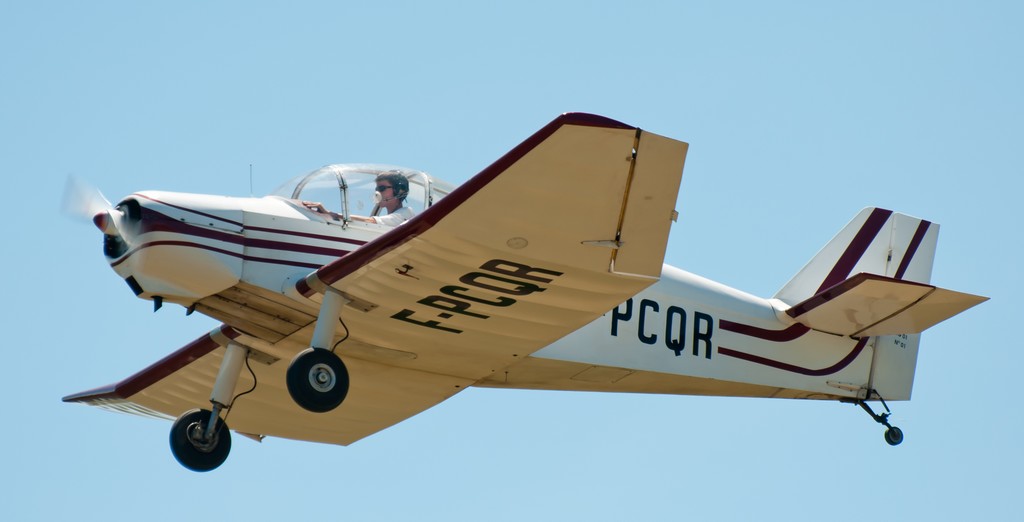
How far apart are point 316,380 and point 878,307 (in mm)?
5375

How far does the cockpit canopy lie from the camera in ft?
37.0

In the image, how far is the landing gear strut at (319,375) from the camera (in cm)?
1050

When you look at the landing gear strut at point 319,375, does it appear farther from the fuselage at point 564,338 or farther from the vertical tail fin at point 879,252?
the vertical tail fin at point 879,252

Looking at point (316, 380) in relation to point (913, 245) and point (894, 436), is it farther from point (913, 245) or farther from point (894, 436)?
point (913, 245)

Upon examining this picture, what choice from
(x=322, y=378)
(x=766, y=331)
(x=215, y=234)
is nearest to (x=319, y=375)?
(x=322, y=378)

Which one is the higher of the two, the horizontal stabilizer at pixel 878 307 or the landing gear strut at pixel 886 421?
the horizontal stabilizer at pixel 878 307

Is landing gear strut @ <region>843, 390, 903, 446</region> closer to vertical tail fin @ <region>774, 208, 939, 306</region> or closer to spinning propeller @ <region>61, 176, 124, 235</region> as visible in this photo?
vertical tail fin @ <region>774, 208, 939, 306</region>

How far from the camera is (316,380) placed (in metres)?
10.6

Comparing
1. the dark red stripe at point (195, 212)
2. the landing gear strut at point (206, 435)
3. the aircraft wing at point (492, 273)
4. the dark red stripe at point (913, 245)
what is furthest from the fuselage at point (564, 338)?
the dark red stripe at point (913, 245)

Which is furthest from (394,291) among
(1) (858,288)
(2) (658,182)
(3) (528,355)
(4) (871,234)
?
(4) (871,234)

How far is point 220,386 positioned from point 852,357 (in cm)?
603

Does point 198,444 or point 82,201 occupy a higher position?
point 82,201

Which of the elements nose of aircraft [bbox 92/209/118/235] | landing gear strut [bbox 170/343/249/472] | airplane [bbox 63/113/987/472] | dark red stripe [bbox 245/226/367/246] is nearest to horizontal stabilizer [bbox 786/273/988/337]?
airplane [bbox 63/113/987/472]

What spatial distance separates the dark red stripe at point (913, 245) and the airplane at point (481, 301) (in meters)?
0.02
